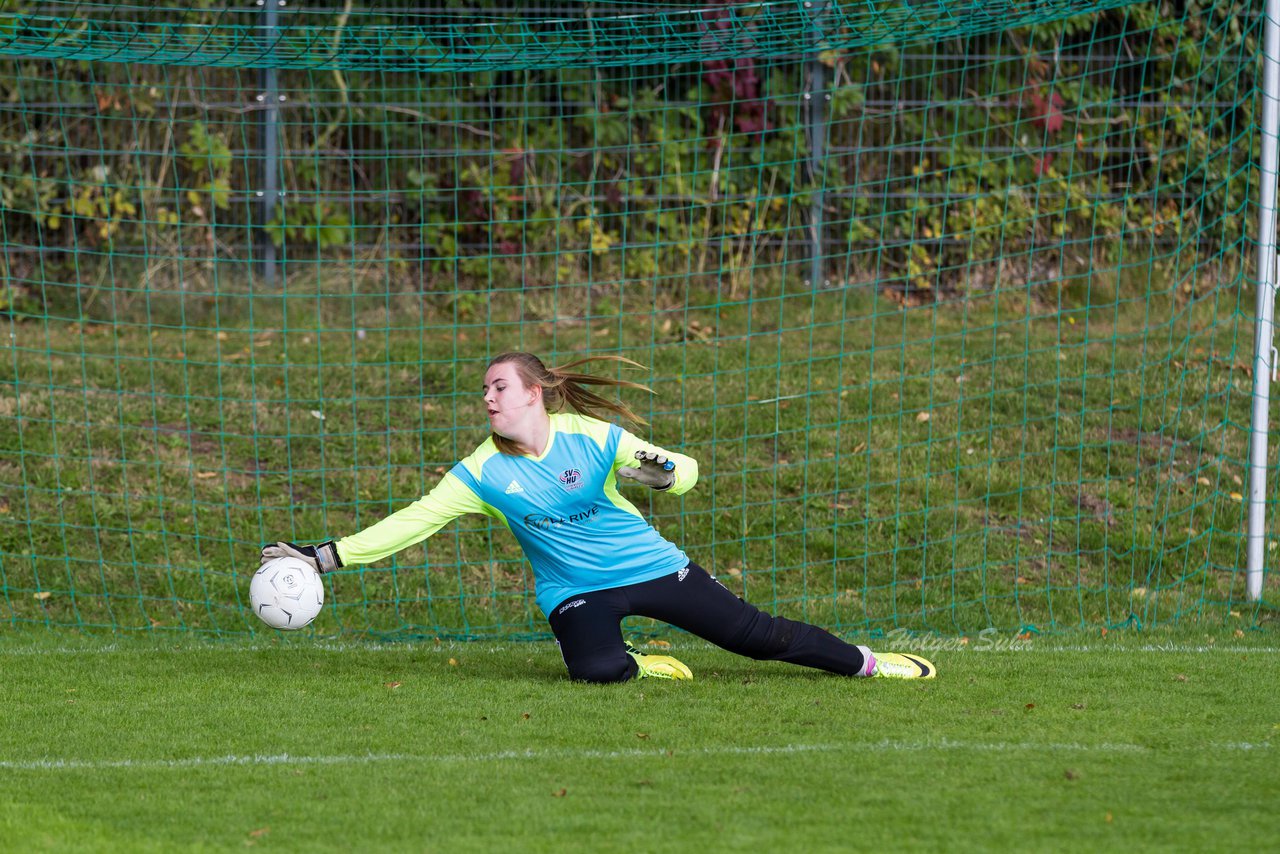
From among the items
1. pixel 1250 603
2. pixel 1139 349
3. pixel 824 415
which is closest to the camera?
pixel 1250 603

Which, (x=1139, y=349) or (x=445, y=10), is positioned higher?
(x=445, y=10)

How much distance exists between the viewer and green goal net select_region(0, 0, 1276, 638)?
273 inches

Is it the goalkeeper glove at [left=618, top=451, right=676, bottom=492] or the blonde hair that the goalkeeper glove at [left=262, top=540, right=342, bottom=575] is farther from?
the goalkeeper glove at [left=618, top=451, right=676, bottom=492]

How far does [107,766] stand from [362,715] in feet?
2.79

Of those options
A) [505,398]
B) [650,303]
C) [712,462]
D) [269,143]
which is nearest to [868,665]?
[505,398]

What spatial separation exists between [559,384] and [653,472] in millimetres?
515

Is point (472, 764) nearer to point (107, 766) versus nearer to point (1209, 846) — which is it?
point (107, 766)

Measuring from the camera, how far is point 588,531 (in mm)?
5156

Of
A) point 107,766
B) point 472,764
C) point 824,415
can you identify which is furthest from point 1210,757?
point 824,415

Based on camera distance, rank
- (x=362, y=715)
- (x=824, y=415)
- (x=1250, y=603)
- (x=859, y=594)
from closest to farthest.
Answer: (x=362, y=715) → (x=1250, y=603) → (x=859, y=594) → (x=824, y=415)

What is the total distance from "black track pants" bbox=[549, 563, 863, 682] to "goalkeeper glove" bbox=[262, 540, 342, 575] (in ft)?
2.71

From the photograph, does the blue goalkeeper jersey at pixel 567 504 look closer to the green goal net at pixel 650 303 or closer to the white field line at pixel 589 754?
the white field line at pixel 589 754

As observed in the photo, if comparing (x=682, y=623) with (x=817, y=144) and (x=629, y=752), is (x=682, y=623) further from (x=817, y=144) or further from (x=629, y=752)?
(x=817, y=144)

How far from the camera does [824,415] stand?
829cm
